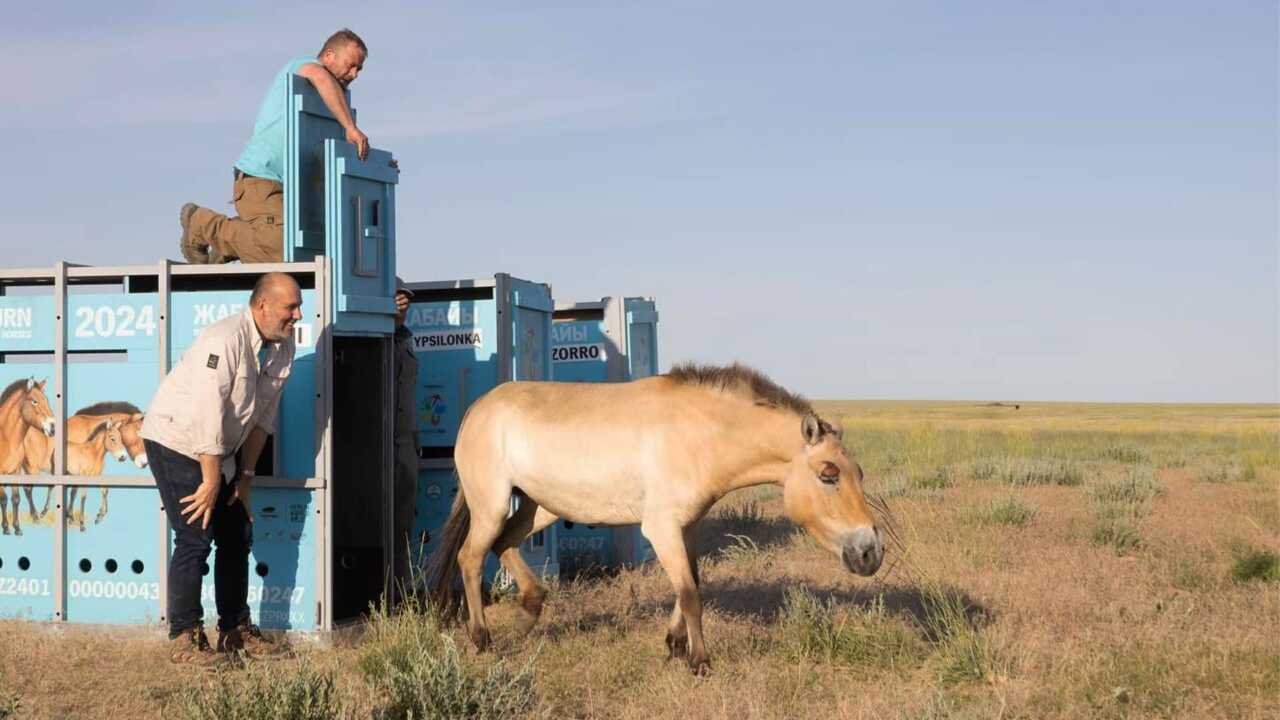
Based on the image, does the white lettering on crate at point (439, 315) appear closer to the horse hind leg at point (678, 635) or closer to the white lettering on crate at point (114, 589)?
the white lettering on crate at point (114, 589)

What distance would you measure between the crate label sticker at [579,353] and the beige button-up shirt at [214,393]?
5000 mm

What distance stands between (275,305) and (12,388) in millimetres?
2861

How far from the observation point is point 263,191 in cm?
1015

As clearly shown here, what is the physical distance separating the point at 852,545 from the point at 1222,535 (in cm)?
835

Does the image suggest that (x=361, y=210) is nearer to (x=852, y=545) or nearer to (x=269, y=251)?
(x=269, y=251)

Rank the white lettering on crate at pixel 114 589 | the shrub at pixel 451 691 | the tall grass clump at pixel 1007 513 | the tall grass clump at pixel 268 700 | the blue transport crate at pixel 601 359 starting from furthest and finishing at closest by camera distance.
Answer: the tall grass clump at pixel 1007 513, the blue transport crate at pixel 601 359, the white lettering on crate at pixel 114 589, the shrub at pixel 451 691, the tall grass clump at pixel 268 700

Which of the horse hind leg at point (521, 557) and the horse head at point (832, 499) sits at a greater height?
the horse head at point (832, 499)

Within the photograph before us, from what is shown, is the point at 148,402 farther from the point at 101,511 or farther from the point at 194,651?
the point at 194,651

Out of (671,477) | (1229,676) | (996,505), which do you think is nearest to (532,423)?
(671,477)

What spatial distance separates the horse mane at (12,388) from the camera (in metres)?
10.1

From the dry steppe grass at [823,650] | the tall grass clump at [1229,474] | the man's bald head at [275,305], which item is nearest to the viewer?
the dry steppe grass at [823,650]

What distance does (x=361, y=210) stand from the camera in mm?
9641

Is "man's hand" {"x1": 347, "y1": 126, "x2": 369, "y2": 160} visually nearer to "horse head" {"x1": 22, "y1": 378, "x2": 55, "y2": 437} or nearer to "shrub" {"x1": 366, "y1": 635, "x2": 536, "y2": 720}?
"horse head" {"x1": 22, "y1": 378, "x2": 55, "y2": 437}

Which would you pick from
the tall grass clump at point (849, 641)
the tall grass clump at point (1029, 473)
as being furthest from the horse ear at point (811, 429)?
the tall grass clump at point (1029, 473)
